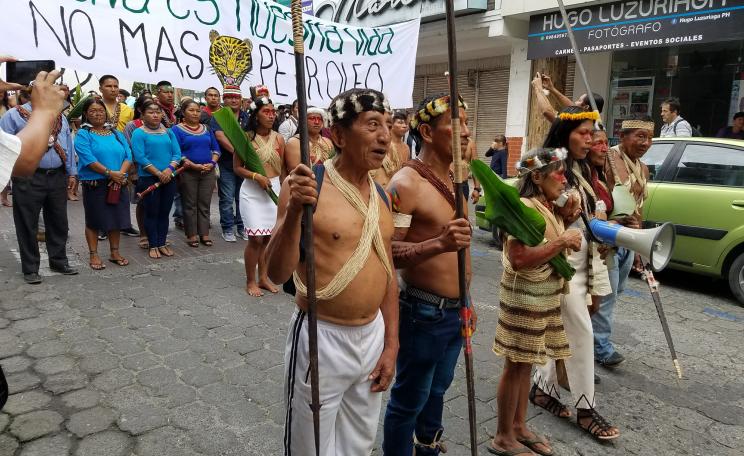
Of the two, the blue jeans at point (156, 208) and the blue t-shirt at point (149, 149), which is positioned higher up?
the blue t-shirt at point (149, 149)

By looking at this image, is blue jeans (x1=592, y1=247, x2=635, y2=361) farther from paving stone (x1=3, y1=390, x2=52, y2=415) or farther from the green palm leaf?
Answer: paving stone (x1=3, y1=390, x2=52, y2=415)

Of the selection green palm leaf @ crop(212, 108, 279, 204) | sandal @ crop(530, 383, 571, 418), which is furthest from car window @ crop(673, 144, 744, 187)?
green palm leaf @ crop(212, 108, 279, 204)

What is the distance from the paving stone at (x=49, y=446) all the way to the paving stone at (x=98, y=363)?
82 centimetres

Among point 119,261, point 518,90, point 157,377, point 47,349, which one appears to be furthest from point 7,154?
point 518,90

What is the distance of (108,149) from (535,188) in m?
5.10

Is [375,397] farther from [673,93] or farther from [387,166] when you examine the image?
[673,93]

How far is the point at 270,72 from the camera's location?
17.8 feet

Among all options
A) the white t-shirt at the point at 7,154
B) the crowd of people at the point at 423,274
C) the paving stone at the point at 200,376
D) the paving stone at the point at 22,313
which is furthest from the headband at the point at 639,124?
the paving stone at the point at 22,313

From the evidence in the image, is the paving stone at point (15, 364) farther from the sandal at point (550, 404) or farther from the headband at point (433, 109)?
the sandal at point (550, 404)

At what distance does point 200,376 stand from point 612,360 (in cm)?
303

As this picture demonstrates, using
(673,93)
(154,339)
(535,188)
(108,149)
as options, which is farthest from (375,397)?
(673,93)

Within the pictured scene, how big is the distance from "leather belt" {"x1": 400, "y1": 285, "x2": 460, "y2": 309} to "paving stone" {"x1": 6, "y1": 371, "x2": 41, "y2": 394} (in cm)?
263

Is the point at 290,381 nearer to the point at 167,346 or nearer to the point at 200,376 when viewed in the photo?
the point at 200,376

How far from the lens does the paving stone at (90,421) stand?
10.1 feet
